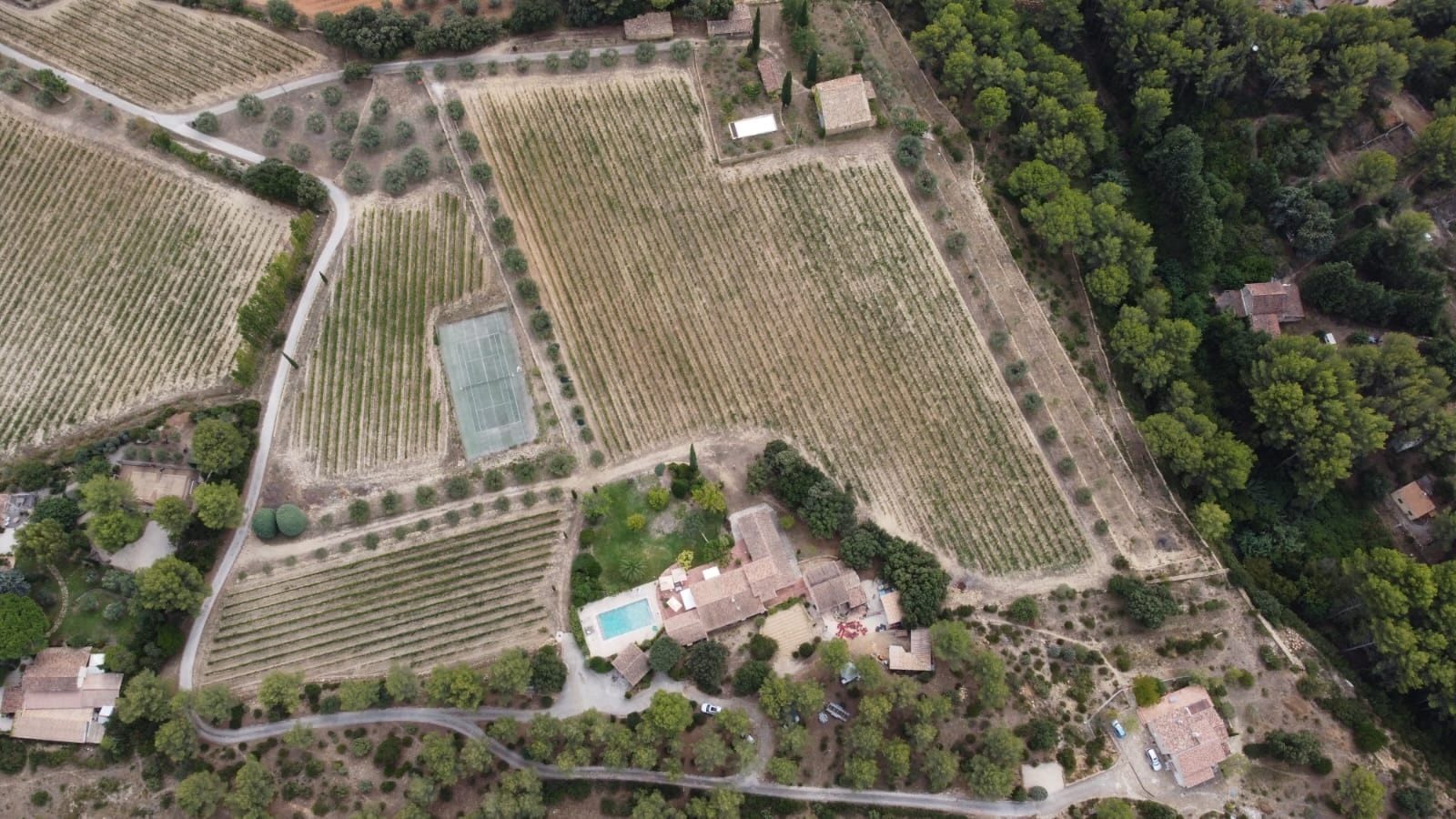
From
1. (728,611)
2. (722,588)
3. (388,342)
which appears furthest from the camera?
(388,342)

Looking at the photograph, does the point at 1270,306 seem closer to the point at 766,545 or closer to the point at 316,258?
the point at 766,545

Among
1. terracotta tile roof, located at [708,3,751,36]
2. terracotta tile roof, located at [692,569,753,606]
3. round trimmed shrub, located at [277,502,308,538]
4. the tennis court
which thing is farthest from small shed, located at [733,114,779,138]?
round trimmed shrub, located at [277,502,308,538]

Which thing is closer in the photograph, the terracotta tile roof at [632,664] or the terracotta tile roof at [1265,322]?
the terracotta tile roof at [632,664]

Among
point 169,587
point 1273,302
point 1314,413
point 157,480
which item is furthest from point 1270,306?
point 157,480

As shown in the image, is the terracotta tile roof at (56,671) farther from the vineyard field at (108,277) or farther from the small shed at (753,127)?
the small shed at (753,127)

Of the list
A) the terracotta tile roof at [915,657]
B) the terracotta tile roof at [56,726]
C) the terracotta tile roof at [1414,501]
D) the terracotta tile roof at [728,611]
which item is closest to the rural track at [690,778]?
the terracotta tile roof at [56,726]

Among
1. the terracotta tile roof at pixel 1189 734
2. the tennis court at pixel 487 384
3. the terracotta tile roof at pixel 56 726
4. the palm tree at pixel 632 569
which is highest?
the tennis court at pixel 487 384

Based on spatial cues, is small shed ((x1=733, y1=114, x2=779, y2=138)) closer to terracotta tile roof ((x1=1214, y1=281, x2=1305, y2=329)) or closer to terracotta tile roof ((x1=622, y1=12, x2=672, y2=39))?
terracotta tile roof ((x1=622, y1=12, x2=672, y2=39))

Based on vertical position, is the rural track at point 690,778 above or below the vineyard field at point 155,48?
below
